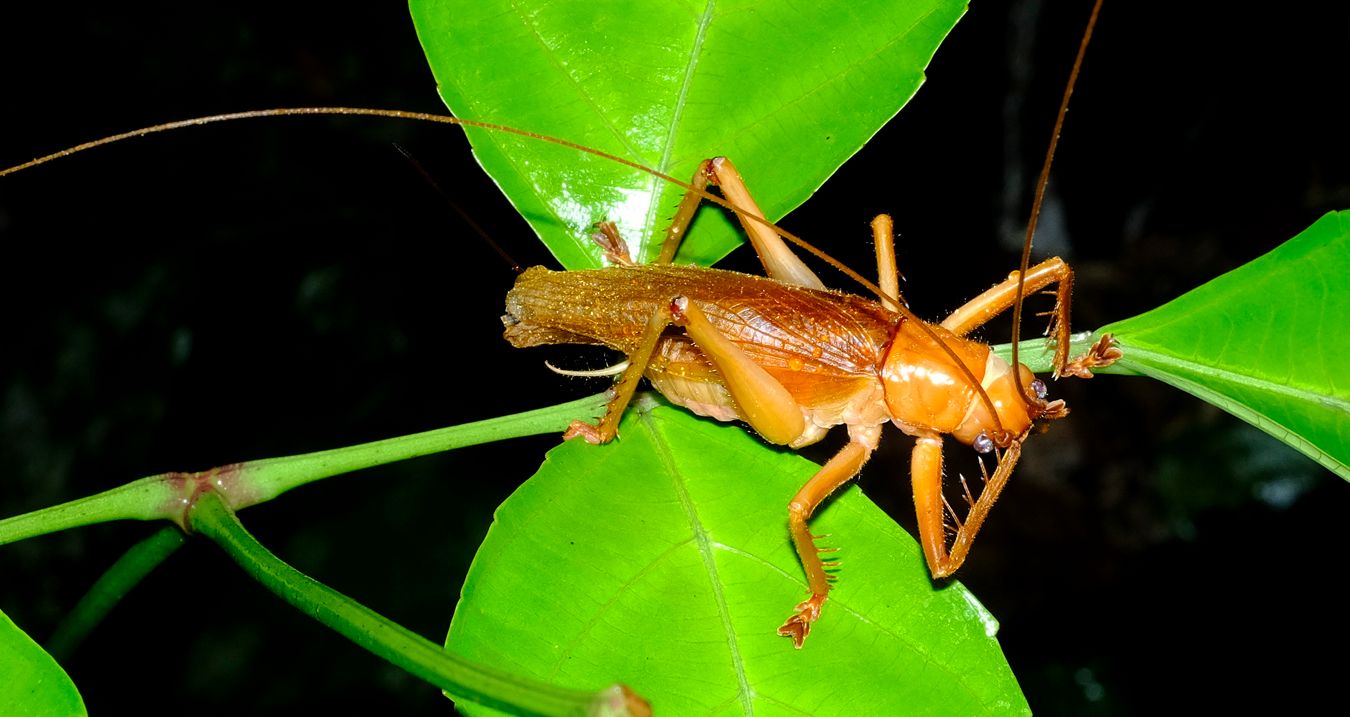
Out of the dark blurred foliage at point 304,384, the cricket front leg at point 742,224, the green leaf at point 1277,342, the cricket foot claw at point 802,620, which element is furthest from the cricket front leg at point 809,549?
the dark blurred foliage at point 304,384

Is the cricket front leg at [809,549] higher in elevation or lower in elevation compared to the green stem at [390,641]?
lower

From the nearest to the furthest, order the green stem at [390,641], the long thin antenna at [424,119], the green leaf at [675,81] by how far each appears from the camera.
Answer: the green stem at [390,641] < the long thin antenna at [424,119] < the green leaf at [675,81]

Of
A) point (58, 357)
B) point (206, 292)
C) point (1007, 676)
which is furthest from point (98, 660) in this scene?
point (1007, 676)

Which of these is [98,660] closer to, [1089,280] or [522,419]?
[522,419]

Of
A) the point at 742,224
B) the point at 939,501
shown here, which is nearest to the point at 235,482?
the point at 742,224

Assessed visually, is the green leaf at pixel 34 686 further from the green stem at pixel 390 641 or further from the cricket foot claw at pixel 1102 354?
the cricket foot claw at pixel 1102 354
